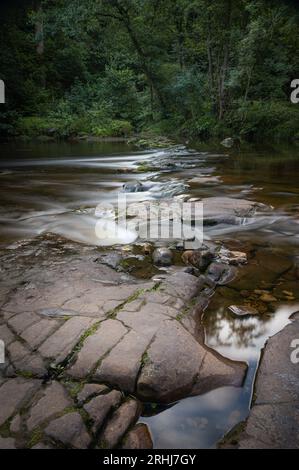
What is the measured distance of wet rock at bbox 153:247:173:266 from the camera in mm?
4004

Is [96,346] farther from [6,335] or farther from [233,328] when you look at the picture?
[233,328]

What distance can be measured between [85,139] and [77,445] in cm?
2452

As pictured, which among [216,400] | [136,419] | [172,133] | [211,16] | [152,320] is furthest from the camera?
[172,133]

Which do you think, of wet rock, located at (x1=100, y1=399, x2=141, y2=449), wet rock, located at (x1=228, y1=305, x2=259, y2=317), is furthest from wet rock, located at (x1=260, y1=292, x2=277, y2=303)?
wet rock, located at (x1=100, y1=399, x2=141, y2=449)

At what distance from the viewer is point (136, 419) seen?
6.74 feet

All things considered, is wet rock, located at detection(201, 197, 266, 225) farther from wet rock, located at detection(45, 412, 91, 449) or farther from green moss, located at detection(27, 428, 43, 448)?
green moss, located at detection(27, 428, 43, 448)

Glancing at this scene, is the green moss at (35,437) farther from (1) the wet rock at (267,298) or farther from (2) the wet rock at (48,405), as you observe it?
(1) the wet rock at (267,298)

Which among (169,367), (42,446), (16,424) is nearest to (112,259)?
(169,367)

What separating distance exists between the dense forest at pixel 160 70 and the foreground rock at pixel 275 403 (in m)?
15.3

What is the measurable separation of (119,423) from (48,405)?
0.41 m

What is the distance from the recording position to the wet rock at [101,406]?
1955 mm

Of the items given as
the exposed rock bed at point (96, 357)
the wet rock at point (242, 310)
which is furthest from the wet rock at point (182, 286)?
the wet rock at point (242, 310)
